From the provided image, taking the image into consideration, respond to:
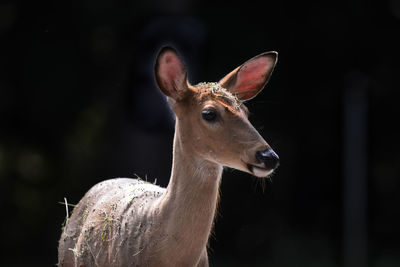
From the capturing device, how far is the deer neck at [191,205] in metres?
4.44

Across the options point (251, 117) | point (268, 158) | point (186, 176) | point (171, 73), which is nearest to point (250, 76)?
point (171, 73)

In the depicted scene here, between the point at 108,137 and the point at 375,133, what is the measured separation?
15.1ft

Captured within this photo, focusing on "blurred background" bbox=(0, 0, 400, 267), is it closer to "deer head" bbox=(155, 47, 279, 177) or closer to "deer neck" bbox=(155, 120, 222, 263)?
"deer head" bbox=(155, 47, 279, 177)

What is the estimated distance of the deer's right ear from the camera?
4.63 metres

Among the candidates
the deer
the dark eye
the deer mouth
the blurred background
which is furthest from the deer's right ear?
the blurred background

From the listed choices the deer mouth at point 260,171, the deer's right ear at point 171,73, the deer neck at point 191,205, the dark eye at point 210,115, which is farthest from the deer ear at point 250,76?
the deer mouth at point 260,171

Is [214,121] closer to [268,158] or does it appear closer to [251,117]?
[268,158]

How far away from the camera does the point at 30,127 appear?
12547mm

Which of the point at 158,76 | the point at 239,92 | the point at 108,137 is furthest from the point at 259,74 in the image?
the point at 108,137

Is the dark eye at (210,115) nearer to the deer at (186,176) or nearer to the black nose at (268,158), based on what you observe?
the deer at (186,176)

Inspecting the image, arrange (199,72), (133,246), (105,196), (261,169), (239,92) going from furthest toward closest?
(199,72) → (105,196) → (239,92) → (133,246) → (261,169)

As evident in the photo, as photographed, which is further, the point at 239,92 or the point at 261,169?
the point at 239,92

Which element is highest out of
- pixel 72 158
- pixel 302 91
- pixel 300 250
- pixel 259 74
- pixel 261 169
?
pixel 259 74

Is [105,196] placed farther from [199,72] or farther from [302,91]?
[302,91]
